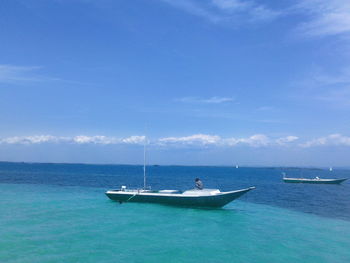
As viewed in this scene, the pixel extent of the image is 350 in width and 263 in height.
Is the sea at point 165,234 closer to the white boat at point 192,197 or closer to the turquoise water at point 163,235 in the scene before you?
the turquoise water at point 163,235

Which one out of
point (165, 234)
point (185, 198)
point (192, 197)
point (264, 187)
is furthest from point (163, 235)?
point (264, 187)

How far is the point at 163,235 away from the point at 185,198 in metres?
9.62

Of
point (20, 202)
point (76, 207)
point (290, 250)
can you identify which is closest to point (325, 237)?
point (290, 250)

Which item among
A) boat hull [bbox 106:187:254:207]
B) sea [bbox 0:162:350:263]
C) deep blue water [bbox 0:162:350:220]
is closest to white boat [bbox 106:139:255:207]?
boat hull [bbox 106:187:254:207]

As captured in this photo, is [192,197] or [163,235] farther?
[192,197]

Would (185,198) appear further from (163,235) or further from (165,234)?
(163,235)

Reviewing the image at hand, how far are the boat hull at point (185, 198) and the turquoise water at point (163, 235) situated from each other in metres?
0.72

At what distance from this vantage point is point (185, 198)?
94.0 feet

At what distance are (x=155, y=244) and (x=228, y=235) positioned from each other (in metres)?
5.17

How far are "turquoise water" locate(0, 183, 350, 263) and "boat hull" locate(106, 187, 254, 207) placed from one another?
723mm

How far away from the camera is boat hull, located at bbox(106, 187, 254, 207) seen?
91.8ft

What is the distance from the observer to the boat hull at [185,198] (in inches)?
1101

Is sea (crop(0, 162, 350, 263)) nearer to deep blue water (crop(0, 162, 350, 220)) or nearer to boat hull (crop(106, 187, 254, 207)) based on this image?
boat hull (crop(106, 187, 254, 207))

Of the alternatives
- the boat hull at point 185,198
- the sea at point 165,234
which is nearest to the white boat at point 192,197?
the boat hull at point 185,198
